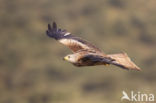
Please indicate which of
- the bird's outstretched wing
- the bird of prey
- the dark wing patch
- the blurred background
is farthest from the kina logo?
the dark wing patch

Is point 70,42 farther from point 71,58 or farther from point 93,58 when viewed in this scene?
point 93,58

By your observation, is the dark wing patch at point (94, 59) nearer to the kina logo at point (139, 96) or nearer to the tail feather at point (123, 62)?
the tail feather at point (123, 62)

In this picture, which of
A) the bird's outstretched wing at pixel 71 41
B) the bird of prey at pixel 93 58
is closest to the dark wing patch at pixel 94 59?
the bird of prey at pixel 93 58

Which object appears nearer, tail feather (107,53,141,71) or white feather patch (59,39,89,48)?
tail feather (107,53,141,71)

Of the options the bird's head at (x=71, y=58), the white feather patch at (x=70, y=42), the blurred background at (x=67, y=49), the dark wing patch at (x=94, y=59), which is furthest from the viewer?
the blurred background at (x=67, y=49)

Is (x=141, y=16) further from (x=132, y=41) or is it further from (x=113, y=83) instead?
(x=113, y=83)

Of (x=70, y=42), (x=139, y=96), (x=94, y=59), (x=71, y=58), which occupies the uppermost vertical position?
(x=139, y=96)

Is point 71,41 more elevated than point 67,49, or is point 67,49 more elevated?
point 67,49

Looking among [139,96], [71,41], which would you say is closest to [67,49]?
[139,96]

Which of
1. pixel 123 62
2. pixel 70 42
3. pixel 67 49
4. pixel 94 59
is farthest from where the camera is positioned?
pixel 67 49

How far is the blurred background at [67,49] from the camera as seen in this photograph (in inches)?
1441

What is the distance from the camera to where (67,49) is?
3775 cm

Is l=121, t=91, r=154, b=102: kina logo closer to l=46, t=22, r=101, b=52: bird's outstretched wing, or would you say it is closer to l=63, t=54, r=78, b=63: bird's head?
l=46, t=22, r=101, b=52: bird's outstretched wing

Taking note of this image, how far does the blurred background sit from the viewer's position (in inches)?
1441
